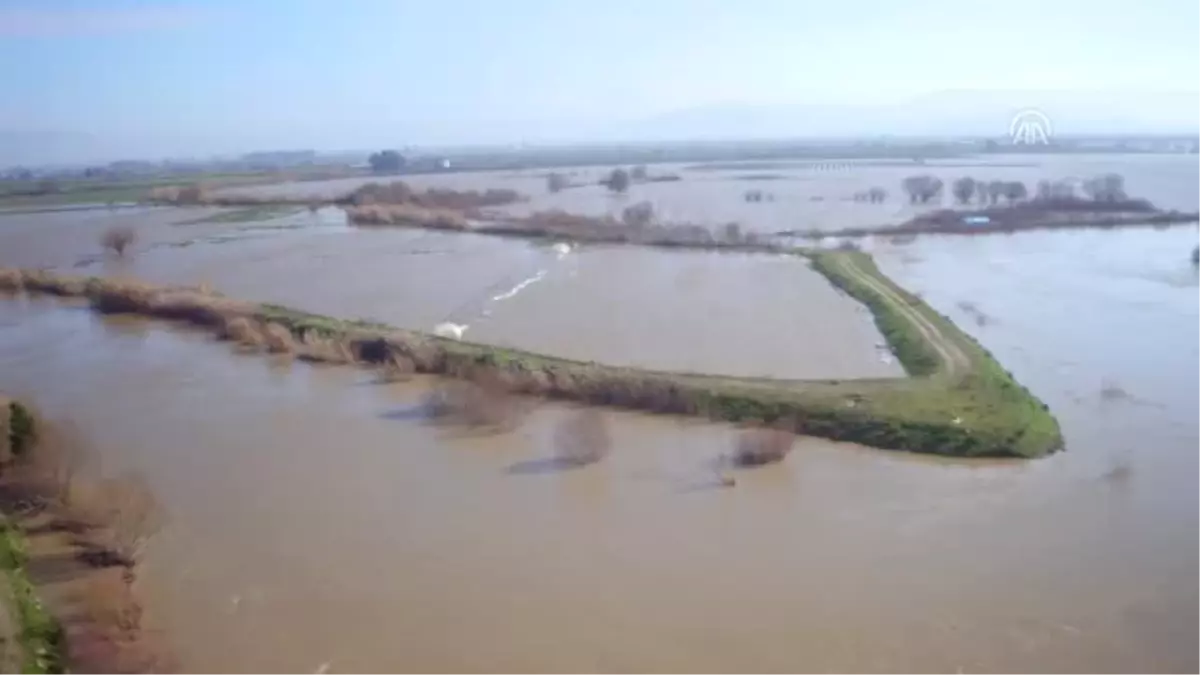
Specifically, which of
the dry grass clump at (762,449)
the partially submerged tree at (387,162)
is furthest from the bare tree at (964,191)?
the partially submerged tree at (387,162)

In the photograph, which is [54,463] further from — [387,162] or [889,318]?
[387,162]

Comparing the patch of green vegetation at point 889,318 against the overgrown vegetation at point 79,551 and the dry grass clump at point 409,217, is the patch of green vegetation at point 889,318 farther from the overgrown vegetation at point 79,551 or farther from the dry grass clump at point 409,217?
the dry grass clump at point 409,217

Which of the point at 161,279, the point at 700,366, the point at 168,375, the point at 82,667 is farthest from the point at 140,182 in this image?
the point at 82,667

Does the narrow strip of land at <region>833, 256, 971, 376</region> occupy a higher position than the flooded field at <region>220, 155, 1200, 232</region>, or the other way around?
the flooded field at <region>220, 155, 1200, 232</region>

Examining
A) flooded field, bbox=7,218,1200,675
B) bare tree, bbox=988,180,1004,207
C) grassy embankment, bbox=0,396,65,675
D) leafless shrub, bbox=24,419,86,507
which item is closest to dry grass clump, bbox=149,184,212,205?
flooded field, bbox=7,218,1200,675

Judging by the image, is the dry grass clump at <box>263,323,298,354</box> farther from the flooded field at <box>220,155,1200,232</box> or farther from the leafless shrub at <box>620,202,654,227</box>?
the flooded field at <box>220,155,1200,232</box>

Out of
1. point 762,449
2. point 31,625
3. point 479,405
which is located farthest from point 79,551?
point 762,449

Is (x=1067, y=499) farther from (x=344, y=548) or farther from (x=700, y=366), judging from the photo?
(x=344, y=548)
